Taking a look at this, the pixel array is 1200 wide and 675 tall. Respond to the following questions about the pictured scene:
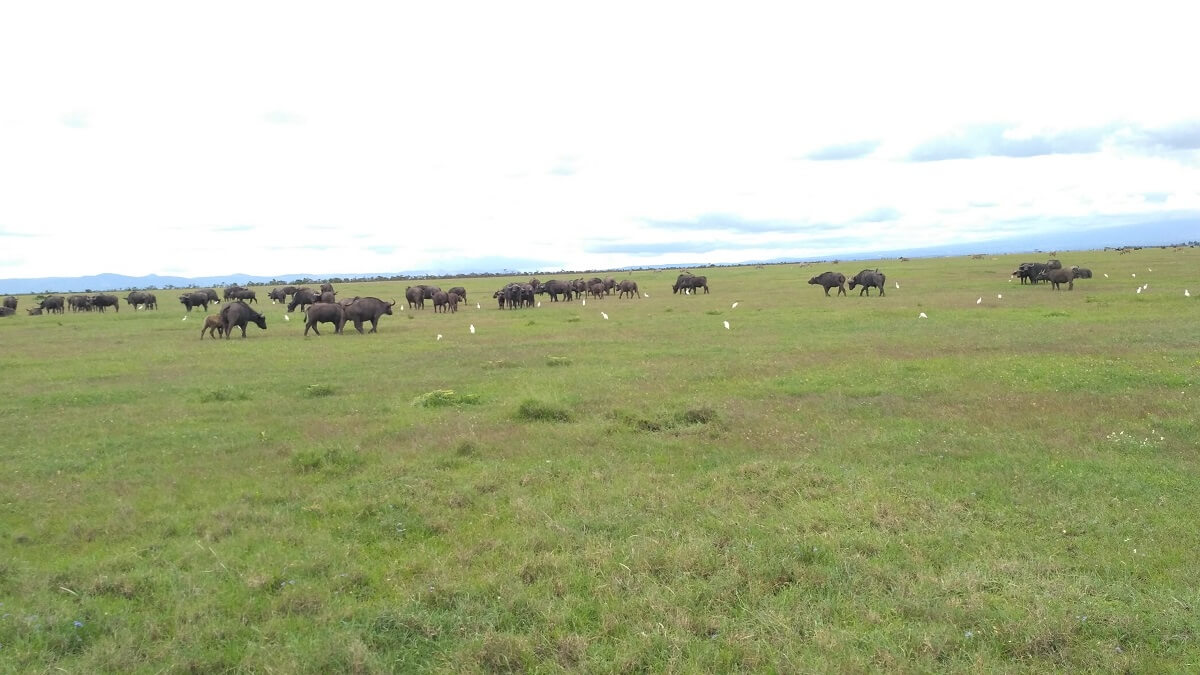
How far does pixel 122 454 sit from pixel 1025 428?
14.0 meters

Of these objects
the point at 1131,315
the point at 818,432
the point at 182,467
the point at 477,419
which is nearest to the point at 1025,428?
the point at 818,432

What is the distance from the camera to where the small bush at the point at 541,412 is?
13.1 m

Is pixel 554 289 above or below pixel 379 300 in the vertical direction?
below

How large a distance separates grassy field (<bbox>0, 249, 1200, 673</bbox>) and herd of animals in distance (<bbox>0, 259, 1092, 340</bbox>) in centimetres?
1151

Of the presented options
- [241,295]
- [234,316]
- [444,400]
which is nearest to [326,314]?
[234,316]

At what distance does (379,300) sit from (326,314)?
218 centimetres

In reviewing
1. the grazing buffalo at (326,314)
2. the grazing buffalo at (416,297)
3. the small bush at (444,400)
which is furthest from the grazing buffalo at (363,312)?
the small bush at (444,400)

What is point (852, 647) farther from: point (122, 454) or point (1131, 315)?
point (1131, 315)

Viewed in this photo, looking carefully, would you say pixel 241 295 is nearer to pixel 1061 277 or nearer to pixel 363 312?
pixel 363 312

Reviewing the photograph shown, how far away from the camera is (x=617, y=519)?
26.9ft

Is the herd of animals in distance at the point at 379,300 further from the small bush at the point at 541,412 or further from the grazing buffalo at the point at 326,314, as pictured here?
the small bush at the point at 541,412

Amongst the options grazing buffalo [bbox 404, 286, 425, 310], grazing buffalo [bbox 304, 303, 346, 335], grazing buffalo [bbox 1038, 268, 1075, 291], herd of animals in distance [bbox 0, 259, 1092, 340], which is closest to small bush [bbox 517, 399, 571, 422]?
herd of animals in distance [bbox 0, 259, 1092, 340]

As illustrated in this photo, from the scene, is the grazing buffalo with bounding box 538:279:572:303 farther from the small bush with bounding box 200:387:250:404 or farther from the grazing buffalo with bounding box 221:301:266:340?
the small bush with bounding box 200:387:250:404

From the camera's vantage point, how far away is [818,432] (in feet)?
39.0
